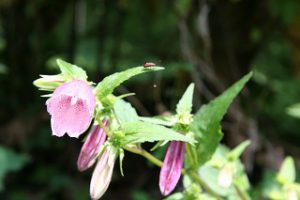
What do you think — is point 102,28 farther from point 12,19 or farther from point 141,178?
point 141,178

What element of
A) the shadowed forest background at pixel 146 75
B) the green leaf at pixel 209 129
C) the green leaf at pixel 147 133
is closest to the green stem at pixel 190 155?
the green leaf at pixel 209 129

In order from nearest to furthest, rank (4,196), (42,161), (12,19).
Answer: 1. (4,196)
2. (42,161)
3. (12,19)

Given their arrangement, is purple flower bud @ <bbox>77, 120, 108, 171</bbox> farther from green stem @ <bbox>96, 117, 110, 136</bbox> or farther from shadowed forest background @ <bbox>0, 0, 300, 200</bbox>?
shadowed forest background @ <bbox>0, 0, 300, 200</bbox>

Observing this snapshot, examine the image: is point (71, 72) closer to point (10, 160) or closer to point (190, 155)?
point (190, 155)

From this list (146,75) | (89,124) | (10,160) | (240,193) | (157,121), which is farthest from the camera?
(146,75)

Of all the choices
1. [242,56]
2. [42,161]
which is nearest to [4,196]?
[42,161]

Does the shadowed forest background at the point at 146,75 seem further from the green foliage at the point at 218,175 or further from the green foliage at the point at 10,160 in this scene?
the green foliage at the point at 218,175

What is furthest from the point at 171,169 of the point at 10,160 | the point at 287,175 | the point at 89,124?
the point at 10,160
